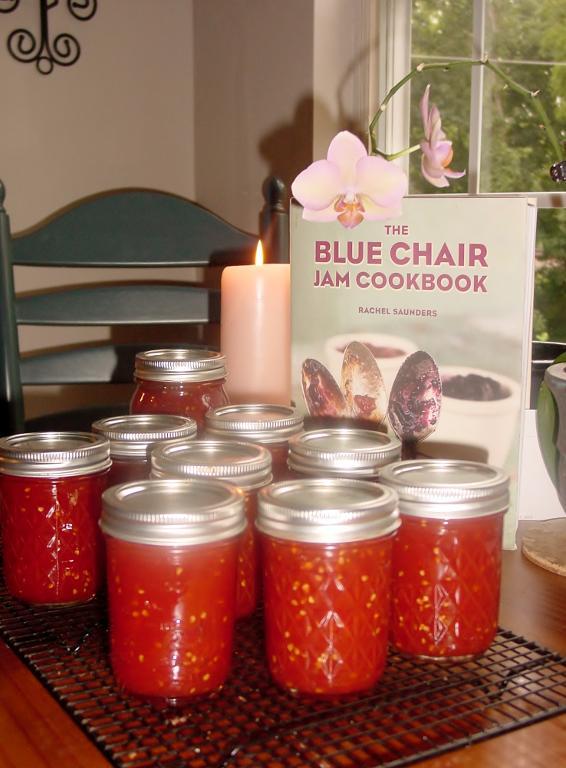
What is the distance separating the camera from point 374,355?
90 cm

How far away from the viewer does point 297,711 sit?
1.82 ft

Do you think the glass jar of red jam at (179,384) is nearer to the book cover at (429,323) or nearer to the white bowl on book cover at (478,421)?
the book cover at (429,323)

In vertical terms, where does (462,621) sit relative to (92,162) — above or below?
below

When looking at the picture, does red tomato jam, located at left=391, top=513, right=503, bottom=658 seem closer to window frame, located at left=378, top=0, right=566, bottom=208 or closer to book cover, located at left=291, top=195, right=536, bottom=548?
book cover, located at left=291, top=195, right=536, bottom=548

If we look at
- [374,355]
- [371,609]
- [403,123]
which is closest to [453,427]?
[374,355]

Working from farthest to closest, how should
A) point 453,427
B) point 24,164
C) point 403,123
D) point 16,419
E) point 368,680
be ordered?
point 24,164 < point 403,123 < point 16,419 < point 453,427 < point 368,680

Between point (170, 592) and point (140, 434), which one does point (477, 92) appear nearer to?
point (140, 434)

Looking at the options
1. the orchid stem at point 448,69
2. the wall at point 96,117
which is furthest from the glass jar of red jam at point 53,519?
the wall at point 96,117

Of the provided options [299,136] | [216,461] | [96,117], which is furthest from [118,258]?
[96,117]

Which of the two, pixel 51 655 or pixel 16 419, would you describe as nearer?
pixel 51 655

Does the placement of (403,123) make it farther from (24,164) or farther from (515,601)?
(515,601)

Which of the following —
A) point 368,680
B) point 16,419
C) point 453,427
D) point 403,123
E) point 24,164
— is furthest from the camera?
point 24,164

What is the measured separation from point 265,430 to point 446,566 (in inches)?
8.1

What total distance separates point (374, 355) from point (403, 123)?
1.60 meters
